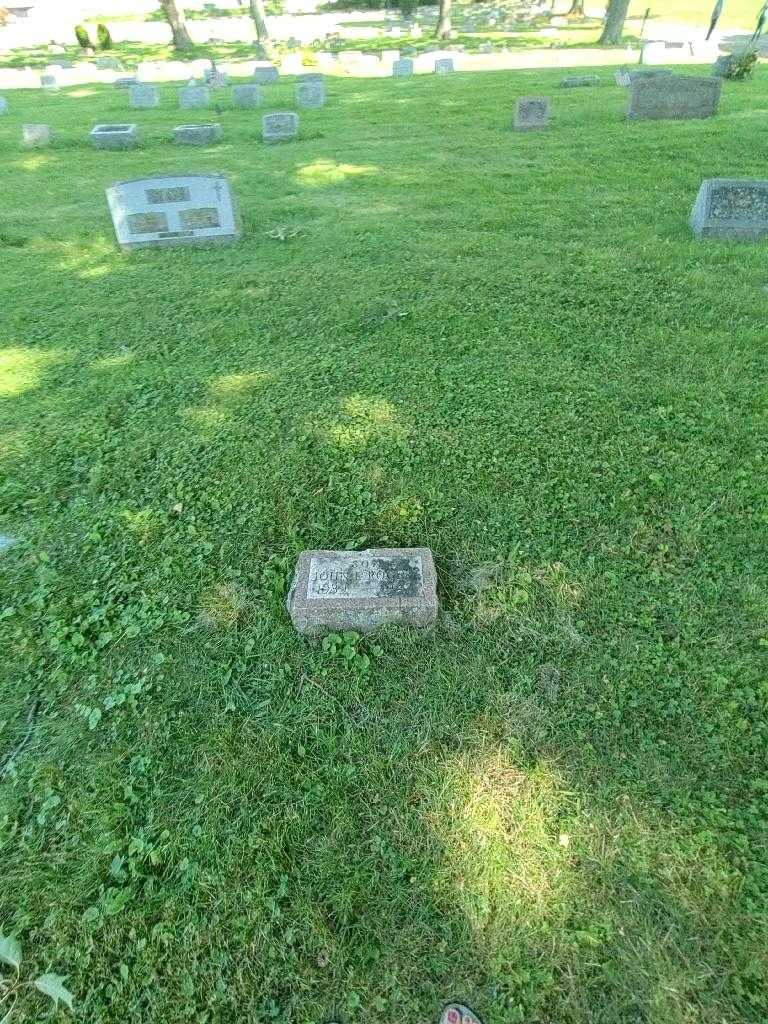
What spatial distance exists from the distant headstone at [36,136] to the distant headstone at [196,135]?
2.67m

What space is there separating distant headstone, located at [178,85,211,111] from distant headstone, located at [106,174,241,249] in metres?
10.4

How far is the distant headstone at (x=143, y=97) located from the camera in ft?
51.0

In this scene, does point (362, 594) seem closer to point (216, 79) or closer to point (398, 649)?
point (398, 649)

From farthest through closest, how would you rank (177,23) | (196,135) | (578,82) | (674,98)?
(177,23)
(578,82)
(196,135)
(674,98)

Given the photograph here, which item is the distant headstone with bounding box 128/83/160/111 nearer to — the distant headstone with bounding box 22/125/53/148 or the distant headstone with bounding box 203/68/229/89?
the distant headstone with bounding box 203/68/229/89

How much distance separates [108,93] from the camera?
1784 cm

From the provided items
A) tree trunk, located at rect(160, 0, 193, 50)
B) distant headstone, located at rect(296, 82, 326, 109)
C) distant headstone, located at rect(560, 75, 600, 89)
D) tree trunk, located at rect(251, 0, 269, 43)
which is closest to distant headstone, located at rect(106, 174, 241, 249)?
distant headstone, located at rect(296, 82, 326, 109)

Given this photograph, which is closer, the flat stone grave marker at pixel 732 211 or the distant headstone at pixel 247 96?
the flat stone grave marker at pixel 732 211

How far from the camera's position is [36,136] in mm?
12289

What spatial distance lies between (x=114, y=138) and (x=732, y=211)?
36.2 feet

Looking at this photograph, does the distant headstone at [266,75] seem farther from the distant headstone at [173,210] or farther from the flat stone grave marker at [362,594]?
the flat stone grave marker at [362,594]

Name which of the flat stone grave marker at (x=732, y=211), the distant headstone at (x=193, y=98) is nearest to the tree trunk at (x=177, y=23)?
the distant headstone at (x=193, y=98)

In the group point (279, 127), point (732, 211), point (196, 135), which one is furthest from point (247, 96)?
point (732, 211)

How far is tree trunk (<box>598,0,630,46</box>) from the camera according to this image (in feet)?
67.9
